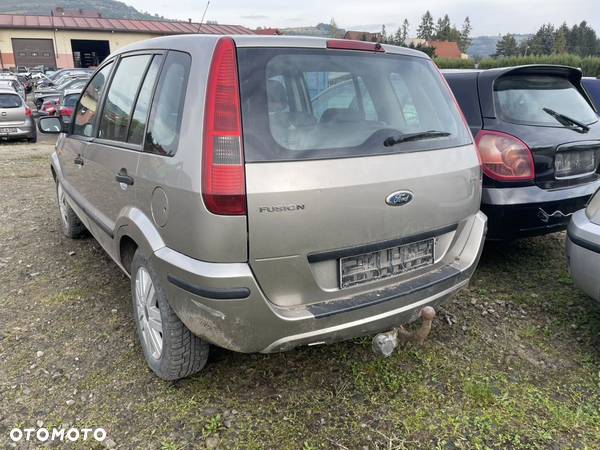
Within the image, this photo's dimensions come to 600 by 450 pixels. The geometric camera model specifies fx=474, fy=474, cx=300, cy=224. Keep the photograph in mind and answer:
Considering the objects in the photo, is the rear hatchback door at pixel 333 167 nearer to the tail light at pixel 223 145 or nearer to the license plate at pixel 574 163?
the tail light at pixel 223 145

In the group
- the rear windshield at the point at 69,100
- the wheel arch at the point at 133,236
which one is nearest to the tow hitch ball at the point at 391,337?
the wheel arch at the point at 133,236

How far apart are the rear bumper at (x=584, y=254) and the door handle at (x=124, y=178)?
8.34 feet

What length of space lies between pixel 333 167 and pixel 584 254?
1.69 metres

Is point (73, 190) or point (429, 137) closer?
point (429, 137)

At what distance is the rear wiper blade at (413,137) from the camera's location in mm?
2246

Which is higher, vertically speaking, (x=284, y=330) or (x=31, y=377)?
(x=284, y=330)

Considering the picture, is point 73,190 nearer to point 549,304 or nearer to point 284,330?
point 284,330

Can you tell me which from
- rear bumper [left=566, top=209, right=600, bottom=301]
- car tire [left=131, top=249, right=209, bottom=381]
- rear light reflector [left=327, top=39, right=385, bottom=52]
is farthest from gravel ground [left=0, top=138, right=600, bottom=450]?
rear light reflector [left=327, top=39, right=385, bottom=52]

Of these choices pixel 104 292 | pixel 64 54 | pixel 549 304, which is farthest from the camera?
pixel 64 54

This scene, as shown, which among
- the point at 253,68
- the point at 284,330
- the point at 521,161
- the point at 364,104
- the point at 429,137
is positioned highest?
the point at 253,68

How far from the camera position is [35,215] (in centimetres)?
561

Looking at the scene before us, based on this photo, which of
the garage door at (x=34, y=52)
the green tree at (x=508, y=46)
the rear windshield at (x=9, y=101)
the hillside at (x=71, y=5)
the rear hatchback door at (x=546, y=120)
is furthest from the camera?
the hillside at (x=71, y=5)

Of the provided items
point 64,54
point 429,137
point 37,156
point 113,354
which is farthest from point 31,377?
point 64,54

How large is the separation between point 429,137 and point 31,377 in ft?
8.25
